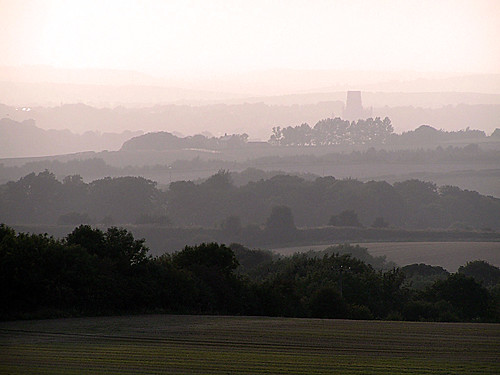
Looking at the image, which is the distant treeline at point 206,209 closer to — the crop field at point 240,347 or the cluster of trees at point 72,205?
the cluster of trees at point 72,205

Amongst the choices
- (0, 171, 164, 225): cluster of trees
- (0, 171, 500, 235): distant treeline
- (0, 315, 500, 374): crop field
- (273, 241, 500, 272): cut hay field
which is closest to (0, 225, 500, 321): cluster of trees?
(0, 315, 500, 374): crop field

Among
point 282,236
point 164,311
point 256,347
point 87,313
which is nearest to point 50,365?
point 256,347

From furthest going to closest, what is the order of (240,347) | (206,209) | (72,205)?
1. (206,209)
2. (72,205)
3. (240,347)

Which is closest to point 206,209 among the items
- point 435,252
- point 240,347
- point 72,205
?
point 72,205

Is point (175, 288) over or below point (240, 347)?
below

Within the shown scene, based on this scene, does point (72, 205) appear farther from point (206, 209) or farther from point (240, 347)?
point (240, 347)

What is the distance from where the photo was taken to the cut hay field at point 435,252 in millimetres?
119338

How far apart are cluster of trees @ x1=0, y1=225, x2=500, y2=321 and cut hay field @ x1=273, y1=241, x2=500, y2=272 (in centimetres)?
4989

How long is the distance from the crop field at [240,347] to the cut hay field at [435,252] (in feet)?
252

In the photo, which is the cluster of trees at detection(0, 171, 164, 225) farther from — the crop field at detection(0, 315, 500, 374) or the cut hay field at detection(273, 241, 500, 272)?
the crop field at detection(0, 315, 500, 374)

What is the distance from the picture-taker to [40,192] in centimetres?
19750

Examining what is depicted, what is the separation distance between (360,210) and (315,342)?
164 meters

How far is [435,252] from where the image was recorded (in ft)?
421

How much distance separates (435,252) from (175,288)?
8589 cm
